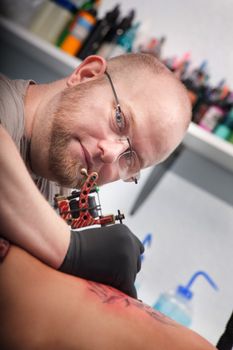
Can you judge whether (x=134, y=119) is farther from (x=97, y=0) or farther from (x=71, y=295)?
(x=97, y=0)

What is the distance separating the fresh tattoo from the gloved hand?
1 cm

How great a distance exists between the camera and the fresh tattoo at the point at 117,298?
47 cm

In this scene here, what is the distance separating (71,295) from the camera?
448 mm

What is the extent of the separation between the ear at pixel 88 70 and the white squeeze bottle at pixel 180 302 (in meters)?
0.45

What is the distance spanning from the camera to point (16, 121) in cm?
59

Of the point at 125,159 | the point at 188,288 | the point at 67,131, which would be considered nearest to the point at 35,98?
the point at 67,131

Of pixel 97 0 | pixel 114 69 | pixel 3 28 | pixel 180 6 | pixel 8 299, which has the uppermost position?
pixel 180 6

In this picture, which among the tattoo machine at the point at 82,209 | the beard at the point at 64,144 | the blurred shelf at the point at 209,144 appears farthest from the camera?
the blurred shelf at the point at 209,144

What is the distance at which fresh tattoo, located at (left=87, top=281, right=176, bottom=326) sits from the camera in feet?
1.54

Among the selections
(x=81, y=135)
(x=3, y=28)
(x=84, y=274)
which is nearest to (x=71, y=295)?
(x=84, y=274)

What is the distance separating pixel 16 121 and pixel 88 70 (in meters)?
0.29

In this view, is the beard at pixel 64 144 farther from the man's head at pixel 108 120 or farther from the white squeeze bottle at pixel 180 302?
the white squeeze bottle at pixel 180 302

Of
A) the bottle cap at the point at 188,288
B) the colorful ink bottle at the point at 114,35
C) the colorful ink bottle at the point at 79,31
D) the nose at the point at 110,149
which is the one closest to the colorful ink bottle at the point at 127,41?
the colorful ink bottle at the point at 114,35

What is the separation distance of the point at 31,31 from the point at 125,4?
1.20ft
